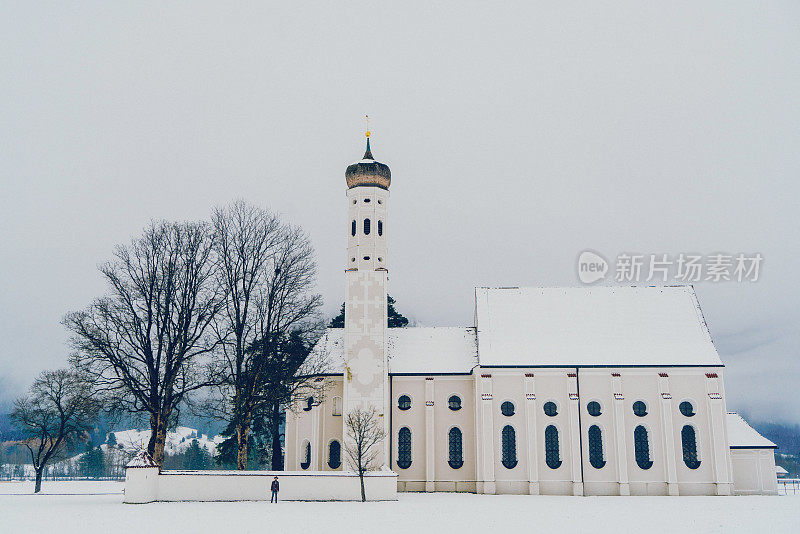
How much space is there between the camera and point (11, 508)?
28094 millimetres

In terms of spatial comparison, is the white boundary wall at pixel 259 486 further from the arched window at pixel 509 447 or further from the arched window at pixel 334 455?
→ the arched window at pixel 509 447

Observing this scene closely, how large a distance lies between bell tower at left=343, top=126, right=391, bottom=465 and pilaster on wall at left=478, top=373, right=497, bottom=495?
19.9 ft

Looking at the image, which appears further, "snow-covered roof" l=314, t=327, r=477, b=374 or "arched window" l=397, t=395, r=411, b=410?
"snow-covered roof" l=314, t=327, r=477, b=374

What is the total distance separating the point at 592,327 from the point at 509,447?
10.0m

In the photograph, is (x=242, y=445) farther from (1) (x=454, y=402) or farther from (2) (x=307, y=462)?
(1) (x=454, y=402)

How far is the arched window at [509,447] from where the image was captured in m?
42.5

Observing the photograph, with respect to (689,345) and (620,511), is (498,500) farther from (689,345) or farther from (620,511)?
(689,345)

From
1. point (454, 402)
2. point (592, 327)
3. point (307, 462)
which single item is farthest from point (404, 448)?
point (592, 327)

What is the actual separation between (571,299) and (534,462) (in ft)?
39.8

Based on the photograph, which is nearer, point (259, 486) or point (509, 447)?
point (259, 486)

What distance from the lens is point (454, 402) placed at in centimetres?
4500

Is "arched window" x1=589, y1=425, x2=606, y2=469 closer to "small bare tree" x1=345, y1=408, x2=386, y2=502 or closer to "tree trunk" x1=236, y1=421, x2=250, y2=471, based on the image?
"small bare tree" x1=345, y1=408, x2=386, y2=502

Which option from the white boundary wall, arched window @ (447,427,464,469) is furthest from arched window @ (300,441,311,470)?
the white boundary wall

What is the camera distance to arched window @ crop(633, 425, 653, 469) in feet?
138
